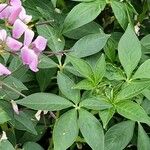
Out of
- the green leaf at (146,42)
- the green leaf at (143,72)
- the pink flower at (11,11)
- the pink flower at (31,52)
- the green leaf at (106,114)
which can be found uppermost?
the pink flower at (11,11)

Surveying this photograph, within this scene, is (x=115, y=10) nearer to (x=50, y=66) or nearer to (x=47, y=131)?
(x=50, y=66)

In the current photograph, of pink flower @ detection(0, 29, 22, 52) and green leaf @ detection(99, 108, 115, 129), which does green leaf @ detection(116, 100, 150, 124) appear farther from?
pink flower @ detection(0, 29, 22, 52)

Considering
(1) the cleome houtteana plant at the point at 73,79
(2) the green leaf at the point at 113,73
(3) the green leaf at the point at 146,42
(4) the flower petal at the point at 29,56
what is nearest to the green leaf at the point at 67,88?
(1) the cleome houtteana plant at the point at 73,79

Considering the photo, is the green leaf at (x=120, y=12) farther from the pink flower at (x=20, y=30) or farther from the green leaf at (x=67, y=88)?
the pink flower at (x=20, y=30)

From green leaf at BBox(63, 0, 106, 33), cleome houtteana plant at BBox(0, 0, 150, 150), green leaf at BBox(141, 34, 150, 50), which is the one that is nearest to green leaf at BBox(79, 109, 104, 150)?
cleome houtteana plant at BBox(0, 0, 150, 150)

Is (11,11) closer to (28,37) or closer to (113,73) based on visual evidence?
(28,37)

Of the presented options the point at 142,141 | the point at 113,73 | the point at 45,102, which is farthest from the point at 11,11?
the point at 142,141
